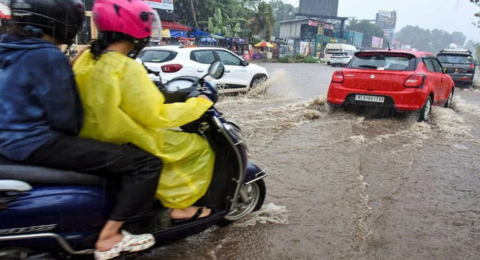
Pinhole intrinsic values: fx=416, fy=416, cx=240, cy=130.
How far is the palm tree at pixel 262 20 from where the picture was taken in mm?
47847

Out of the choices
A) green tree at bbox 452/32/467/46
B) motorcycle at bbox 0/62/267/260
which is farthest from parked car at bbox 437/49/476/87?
green tree at bbox 452/32/467/46

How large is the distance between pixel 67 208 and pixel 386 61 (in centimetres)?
719

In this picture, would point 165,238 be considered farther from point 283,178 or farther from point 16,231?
point 283,178

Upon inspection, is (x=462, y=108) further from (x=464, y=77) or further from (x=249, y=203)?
(x=249, y=203)

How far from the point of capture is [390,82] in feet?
25.4

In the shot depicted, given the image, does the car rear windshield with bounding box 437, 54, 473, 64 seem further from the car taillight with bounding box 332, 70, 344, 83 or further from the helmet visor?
the helmet visor

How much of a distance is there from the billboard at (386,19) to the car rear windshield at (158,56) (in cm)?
11625

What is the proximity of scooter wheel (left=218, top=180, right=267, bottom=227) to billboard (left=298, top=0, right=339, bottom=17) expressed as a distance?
77.0 meters

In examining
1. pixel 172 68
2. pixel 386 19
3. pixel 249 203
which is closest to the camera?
pixel 249 203

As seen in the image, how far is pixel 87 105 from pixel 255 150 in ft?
13.2

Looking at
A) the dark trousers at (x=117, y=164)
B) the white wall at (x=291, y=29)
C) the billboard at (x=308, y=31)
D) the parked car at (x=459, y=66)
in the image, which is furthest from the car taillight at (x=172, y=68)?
the white wall at (x=291, y=29)

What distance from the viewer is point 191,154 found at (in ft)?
8.89

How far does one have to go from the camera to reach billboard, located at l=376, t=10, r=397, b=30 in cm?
11650

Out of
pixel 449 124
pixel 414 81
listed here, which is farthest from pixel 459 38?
pixel 414 81
